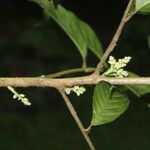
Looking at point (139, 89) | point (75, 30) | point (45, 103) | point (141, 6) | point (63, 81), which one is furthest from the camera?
point (45, 103)

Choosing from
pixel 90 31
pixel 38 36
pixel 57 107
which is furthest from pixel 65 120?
pixel 90 31

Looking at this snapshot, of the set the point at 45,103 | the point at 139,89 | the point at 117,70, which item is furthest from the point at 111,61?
the point at 45,103

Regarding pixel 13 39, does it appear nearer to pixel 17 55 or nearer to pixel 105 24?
pixel 17 55

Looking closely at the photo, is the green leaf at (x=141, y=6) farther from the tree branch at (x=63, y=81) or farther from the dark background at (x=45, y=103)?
the dark background at (x=45, y=103)

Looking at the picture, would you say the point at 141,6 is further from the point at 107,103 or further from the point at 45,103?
the point at 45,103

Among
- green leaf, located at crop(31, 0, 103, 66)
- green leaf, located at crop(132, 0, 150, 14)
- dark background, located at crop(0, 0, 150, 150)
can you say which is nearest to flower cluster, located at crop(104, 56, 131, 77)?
green leaf, located at crop(132, 0, 150, 14)

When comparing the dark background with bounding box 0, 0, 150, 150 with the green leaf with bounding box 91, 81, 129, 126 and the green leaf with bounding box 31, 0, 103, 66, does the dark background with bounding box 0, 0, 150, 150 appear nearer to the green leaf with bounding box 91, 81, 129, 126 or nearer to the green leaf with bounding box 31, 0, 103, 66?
the green leaf with bounding box 31, 0, 103, 66
